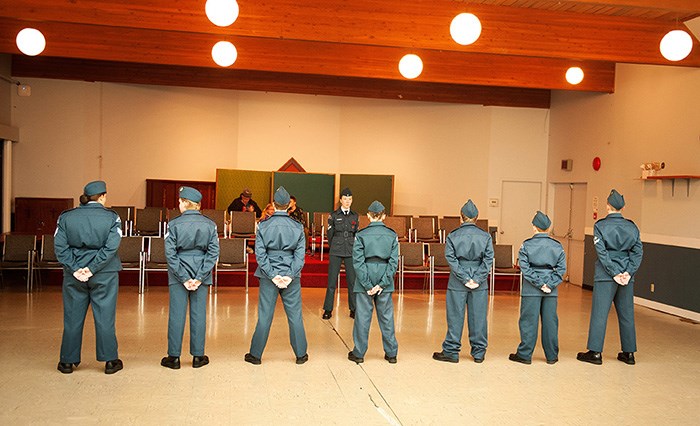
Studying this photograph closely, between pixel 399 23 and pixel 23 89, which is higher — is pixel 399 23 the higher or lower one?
the higher one

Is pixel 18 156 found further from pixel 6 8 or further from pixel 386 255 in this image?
pixel 386 255

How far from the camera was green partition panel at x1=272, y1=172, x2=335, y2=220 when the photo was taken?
1452 centimetres

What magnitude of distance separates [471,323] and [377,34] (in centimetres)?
379

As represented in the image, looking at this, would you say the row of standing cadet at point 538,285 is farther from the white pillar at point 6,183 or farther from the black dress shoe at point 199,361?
the white pillar at point 6,183

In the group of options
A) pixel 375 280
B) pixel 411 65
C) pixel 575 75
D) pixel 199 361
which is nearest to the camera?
pixel 199 361

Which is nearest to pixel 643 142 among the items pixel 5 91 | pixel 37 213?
pixel 37 213

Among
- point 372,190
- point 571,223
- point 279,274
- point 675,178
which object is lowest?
point 279,274

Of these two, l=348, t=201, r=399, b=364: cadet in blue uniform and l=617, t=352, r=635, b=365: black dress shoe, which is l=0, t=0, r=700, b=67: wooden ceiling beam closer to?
l=348, t=201, r=399, b=364: cadet in blue uniform

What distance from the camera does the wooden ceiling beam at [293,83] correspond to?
13188mm

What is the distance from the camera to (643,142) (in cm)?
1079

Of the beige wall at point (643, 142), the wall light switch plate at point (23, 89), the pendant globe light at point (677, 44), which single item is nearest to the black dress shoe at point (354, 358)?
the pendant globe light at point (677, 44)

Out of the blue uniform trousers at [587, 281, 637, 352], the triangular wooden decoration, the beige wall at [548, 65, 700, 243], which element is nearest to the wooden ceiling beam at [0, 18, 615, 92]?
the beige wall at [548, 65, 700, 243]

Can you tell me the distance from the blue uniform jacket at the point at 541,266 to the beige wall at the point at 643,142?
405 centimetres

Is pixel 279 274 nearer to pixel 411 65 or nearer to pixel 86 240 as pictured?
pixel 86 240
